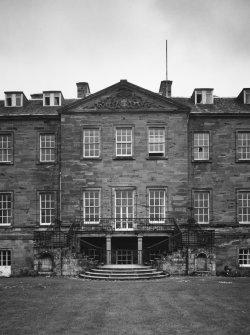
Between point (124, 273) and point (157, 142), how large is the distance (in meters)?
9.64

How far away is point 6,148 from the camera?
96.6 ft

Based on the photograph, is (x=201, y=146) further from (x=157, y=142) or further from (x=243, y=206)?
(x=243, y=206)

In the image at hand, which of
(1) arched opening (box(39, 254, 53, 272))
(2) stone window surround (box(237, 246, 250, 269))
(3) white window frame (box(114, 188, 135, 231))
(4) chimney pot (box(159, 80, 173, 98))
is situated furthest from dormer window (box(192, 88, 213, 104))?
(1) arched opening (box(39, 254, 53, 272))

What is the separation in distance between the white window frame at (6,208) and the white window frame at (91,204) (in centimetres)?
529

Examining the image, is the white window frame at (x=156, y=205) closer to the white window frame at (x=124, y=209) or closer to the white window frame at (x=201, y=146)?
the white window frame at (x=124, y=209)

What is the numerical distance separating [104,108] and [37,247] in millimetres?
10231

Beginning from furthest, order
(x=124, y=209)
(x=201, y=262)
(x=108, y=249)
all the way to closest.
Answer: (x=124, y=209), (x=108, y=249), (x=201, y=262)

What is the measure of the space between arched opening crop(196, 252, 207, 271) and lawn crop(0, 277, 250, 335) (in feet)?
13.1

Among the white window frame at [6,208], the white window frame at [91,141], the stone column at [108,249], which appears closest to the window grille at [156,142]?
the white window frame at [91,141]

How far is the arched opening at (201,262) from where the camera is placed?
2539cm

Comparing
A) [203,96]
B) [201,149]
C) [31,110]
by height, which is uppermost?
[203,96]

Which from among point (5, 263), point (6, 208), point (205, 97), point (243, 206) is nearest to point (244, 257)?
point (243, 206)

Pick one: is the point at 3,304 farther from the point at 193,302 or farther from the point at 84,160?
the point at 84,160

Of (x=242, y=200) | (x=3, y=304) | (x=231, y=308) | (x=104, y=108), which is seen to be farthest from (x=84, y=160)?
(x=231, y=308)
